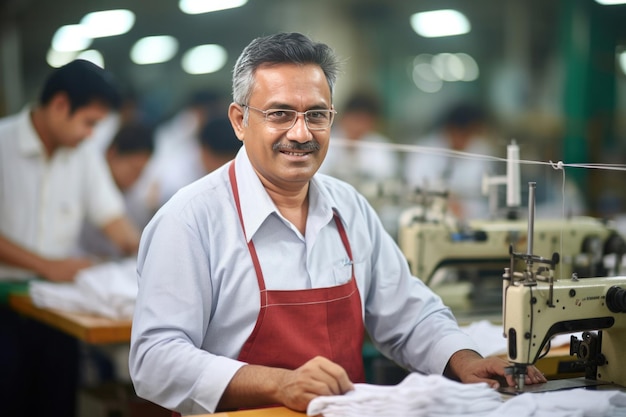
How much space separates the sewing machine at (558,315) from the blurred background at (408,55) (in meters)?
2.14

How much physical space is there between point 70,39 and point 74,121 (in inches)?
46.8

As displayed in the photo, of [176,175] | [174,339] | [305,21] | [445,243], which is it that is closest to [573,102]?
[305,21]

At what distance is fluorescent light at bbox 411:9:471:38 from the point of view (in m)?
7.76

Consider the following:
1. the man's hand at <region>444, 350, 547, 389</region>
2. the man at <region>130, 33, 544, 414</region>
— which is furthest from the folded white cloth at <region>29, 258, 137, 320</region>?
the man's hand at <region>444, 350, 547, 389</region>

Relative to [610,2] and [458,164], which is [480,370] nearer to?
[458,164]

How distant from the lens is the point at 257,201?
2.06 meters

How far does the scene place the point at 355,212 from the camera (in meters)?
2.27

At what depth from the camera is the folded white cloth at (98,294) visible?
3.30 metres

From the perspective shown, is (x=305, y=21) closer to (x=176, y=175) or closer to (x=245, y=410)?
(x=176, y=175)

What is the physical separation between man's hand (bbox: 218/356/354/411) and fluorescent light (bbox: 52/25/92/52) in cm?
363

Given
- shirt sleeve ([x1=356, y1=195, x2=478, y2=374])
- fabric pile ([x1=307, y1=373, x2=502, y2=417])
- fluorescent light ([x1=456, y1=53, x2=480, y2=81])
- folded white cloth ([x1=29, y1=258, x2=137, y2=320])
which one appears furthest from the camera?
fluorescent light ([x1=456, y1=53, x2=480, y2=81])

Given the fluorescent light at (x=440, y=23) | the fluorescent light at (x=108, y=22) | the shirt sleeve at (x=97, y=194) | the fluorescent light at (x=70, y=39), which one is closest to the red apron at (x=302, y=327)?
the shirt sleeve at (x=97, y=194)

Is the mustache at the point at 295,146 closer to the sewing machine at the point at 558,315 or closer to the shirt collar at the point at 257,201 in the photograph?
the shirt collar at the point at 257,201

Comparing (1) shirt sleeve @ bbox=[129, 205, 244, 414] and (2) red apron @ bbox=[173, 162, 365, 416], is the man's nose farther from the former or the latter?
(1) shirt sleeve @ bbox=[129, 205, 244, 414]
